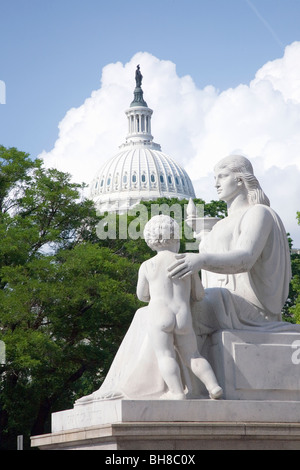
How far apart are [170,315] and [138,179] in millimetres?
128594

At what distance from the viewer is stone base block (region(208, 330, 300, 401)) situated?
32.8 feet

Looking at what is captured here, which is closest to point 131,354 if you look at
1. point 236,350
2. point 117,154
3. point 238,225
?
point 236,350

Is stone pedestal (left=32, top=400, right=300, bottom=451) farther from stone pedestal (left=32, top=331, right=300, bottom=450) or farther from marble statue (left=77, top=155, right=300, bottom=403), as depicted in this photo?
marble statue (left=77, top=155, right=300, bottom=403)

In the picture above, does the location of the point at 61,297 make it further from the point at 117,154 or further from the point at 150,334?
the point at 117,154

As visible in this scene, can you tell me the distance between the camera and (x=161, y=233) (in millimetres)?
10266

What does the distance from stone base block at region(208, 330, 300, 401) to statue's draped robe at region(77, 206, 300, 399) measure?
184mm

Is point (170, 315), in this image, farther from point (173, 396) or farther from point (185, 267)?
point (173, 396)

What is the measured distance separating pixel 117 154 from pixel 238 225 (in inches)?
5623

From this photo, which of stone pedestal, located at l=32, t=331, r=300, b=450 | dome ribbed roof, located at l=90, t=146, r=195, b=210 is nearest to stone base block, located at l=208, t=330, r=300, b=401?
stone pedestal, located at l=32, t=331, r=300, b=450

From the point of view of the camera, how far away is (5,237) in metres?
31.3

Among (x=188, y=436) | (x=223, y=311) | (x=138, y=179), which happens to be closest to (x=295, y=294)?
(x=223, y=311)

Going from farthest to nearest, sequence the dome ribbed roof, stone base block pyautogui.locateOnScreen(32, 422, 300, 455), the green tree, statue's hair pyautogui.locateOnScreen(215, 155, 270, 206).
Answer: the dome ribbed roof → the green tree → statue's hair pyautogui.locateOnScreen(215, 155, 270, 206) → stone base block pyautogui.locateOnScreen(32, 422, 300, 455)

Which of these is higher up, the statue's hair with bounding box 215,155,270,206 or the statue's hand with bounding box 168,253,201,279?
the statue's hair with bounding box 215,155,270,206

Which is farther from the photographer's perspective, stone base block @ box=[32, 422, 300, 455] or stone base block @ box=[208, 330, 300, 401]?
stone base block @ box=[208, 330, 300, 401]
